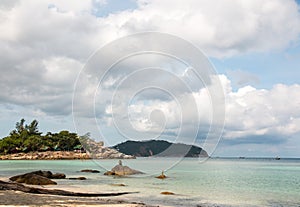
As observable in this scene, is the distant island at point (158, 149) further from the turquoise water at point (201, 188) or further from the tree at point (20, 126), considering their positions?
the tree at point (20, 126)

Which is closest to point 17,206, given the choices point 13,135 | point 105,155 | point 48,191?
point 48,191

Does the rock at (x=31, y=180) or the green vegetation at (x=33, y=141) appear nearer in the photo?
the rock at (x=31, y=180)

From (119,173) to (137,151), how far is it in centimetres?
1645

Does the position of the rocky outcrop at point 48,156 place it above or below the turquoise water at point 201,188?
above

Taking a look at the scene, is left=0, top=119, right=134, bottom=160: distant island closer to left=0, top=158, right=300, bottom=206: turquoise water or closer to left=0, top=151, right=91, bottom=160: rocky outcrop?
left=0, top=151, right=91, bottom=160: rocky outcrop

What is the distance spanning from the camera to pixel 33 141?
134500mm

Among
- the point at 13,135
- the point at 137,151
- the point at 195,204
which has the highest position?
the point at 13,135

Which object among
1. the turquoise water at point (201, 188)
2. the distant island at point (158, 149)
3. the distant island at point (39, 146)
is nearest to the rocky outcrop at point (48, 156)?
the distant island at point (39, 146)

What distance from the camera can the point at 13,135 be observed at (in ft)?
472

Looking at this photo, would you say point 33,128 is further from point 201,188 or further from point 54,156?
point 201,188

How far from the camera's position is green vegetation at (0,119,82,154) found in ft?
444

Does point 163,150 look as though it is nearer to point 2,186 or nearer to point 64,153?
point 2,186

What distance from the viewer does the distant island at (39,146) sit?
439 feet

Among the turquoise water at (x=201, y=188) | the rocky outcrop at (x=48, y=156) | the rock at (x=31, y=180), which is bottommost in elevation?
the turquoise water at (x=201, y=188)
